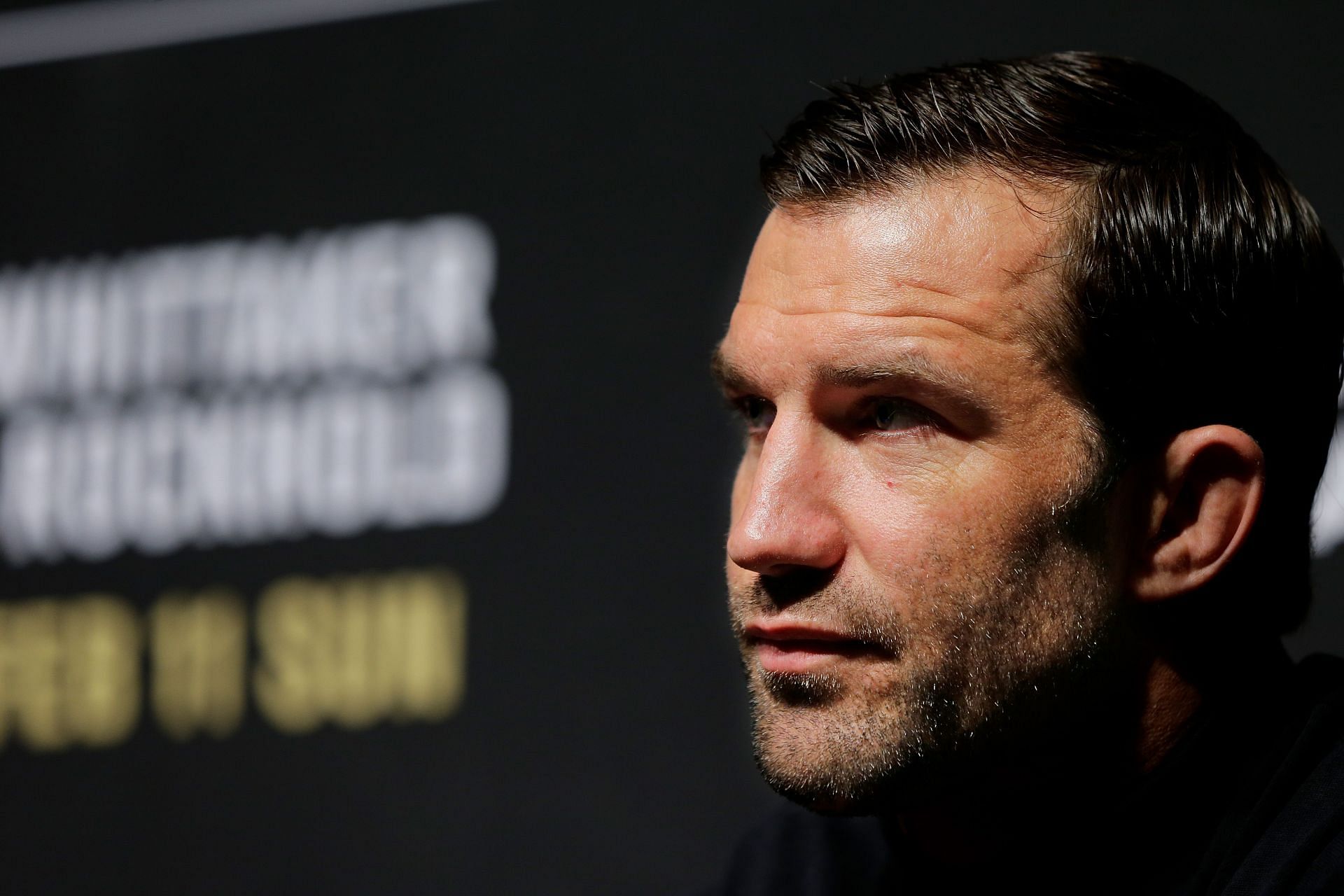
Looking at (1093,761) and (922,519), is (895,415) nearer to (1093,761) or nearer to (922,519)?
(922,519)

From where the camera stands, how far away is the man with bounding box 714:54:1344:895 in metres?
0.77

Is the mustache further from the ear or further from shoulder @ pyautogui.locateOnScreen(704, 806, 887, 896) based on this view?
shoulder @ pyautogui.locateOnScreen(704, 806, 887, 896)

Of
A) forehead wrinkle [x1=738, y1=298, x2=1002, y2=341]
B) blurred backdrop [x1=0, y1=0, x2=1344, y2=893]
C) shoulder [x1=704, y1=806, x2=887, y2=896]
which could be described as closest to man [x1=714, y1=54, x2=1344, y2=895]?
forehead wrinkle [x1=738, y1=298, x2=1002, y2=341]

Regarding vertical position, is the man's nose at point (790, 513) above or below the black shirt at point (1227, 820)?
above

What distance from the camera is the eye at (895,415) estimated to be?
79 cm

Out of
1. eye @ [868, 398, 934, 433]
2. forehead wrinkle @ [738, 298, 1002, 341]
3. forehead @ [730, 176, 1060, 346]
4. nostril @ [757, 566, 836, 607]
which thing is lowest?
nostril @ [757, 566, 836, 607]

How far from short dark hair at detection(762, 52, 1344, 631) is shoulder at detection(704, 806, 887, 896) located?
34 centimetres

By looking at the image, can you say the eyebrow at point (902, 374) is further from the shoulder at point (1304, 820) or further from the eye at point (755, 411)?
the shoulder at point (1304, 820)

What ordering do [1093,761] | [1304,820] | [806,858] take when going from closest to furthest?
1. [1304,820]
2. [1093,761]
3. [806,858]

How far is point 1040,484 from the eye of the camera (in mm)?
777

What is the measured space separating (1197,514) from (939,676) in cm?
20

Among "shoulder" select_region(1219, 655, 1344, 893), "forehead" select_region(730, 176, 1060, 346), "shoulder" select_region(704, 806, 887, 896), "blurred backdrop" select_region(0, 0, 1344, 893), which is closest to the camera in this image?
"shoulder" select_region(1219, 655, 1344, 893)

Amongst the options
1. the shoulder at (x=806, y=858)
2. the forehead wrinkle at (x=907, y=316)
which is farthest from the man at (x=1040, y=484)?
the shoulder at (x=806, y=858)

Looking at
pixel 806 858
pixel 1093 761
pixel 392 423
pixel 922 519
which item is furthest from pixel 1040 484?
pixel 392 423
